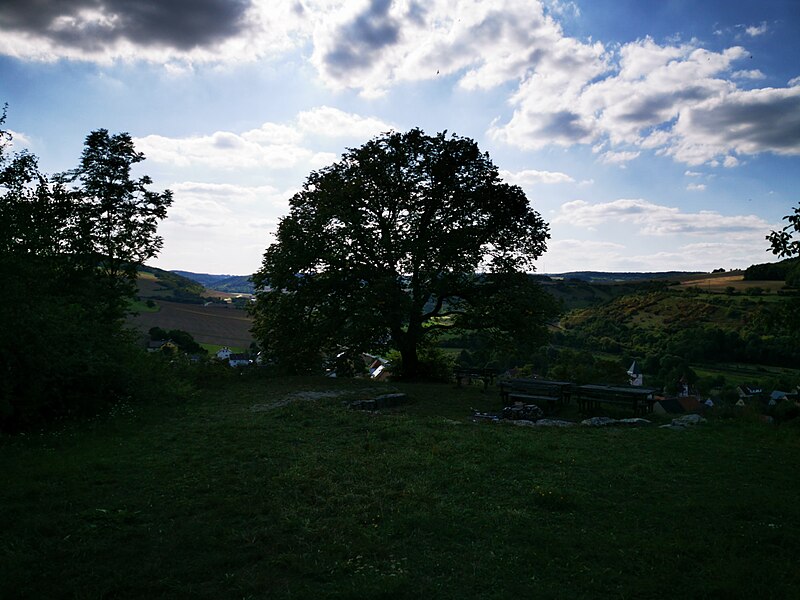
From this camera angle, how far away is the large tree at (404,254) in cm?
2338

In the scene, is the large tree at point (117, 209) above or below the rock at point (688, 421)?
above

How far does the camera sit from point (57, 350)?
12.5m

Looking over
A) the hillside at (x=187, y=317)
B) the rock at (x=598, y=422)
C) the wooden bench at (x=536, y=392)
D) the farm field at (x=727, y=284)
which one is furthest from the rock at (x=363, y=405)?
the farm field at (x=727, y=284)

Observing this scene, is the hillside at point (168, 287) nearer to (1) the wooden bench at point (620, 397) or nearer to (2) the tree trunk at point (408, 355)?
(2) the tree trunk at point (408, 355)

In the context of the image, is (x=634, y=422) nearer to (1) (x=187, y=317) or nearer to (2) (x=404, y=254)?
(2) (x=404, y=254)

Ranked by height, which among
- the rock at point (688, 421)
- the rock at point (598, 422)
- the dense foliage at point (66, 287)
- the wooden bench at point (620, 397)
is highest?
the dense foliage at point (66, 287)

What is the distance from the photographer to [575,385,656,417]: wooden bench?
16.0 m

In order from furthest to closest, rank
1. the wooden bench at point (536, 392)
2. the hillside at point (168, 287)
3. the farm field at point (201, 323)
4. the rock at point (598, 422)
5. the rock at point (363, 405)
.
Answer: the hillside at point (168, 287), the farm field at point (201, 323), the wooden bench at point (536, 392), the rock at point (363, 405), the rock at point (598, 422)

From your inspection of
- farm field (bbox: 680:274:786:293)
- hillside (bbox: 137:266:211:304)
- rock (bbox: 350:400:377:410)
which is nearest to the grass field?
rock (bbox: 350:400:377:410)

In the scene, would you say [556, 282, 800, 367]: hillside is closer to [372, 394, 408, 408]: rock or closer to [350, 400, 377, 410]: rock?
[372, 394, 408, 408]: rock

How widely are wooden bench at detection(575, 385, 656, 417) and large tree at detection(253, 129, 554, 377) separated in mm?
6511

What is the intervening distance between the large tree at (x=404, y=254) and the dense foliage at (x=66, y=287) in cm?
764

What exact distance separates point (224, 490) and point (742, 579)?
7.32m

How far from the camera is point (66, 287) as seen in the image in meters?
19.5
